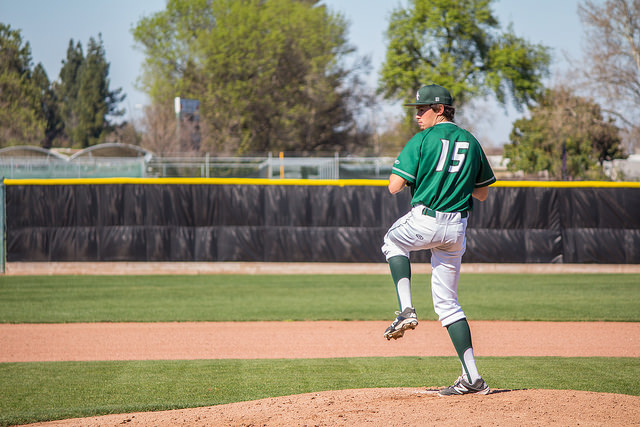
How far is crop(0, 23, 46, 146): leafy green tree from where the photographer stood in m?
50.1

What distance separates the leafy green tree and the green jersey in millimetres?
50637

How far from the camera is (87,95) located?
81.2 m

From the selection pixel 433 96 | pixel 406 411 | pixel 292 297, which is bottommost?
pixel 292 297

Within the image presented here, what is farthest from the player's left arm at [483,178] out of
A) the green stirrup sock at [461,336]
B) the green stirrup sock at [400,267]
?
the green stirrup sock at [461,336]

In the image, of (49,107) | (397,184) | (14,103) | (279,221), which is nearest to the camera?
(397,184)

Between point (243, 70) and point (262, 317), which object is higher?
point (243, 70)

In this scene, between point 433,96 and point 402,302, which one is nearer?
point 402,302

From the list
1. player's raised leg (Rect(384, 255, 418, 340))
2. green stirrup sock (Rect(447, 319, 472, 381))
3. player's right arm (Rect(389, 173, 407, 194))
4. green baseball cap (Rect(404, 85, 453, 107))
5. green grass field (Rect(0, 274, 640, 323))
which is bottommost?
green grass field (Rect(0, 274, 640, 323))

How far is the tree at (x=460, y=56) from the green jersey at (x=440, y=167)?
34.5 meters

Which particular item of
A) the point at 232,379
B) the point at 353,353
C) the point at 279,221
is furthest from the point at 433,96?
the point at 279,221

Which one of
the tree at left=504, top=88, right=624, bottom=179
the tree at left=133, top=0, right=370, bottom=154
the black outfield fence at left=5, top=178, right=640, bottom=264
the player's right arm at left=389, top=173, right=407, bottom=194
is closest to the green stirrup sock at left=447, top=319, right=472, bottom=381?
the player's right arm at left=389, top=173, right=407, bottom=194

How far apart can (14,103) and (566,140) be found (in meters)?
40.5

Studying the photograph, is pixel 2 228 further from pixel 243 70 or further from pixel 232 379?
pixel 243 70

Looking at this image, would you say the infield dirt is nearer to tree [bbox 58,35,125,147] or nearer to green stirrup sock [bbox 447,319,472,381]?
green stirrup sock [bbox 447,319,472,381]
